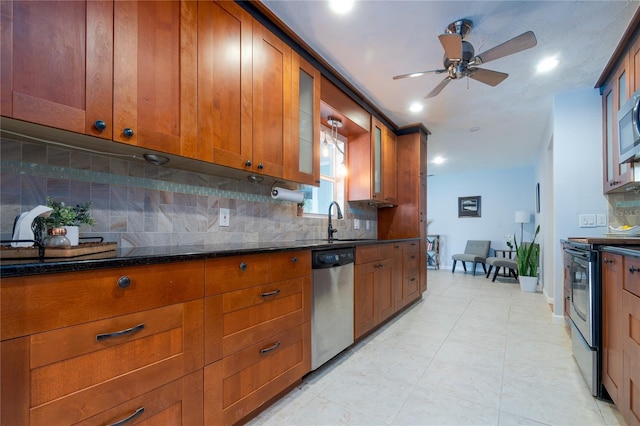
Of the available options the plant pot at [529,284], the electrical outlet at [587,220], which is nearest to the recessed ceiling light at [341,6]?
the electrical outlet at [587,220]

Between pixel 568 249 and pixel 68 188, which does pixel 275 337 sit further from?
pixel 568 249

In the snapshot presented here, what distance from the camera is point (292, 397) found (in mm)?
1624

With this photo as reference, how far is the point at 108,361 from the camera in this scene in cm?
90

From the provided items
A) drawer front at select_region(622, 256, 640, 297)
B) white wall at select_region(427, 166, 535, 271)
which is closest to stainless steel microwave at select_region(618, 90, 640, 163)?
drawer front at select_region(622, 256, 640, 297)

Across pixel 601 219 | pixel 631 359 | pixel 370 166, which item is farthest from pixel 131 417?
pixel 601 219

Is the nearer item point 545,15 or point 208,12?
point 208,12

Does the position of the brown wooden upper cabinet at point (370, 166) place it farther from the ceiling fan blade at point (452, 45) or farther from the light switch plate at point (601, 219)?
the light switch plate at point (601, 219)

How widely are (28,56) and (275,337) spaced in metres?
1.54

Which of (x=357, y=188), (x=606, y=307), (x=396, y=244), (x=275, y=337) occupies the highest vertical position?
(x=357, y=188)

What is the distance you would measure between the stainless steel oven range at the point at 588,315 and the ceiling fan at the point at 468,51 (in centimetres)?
131

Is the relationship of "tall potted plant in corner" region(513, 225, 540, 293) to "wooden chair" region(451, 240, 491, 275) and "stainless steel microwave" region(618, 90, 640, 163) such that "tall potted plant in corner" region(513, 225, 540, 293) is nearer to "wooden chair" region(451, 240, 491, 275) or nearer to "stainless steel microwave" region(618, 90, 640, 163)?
"wooden chair" region(451, 240, 491, 275)

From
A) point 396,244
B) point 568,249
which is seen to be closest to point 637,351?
point 568,249

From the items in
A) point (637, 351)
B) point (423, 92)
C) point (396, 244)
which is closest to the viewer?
point (637, 351)

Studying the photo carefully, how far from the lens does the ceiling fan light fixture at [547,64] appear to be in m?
2.25
